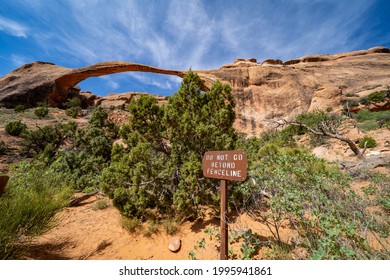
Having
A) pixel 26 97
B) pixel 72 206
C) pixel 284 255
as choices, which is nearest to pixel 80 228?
pixel 72 206

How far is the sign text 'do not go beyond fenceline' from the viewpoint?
2.30 meters

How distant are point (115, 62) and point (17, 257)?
21.0m

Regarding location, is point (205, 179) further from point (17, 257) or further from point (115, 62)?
point (115, 62)

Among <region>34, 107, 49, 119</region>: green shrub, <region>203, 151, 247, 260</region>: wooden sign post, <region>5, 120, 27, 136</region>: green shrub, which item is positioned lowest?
<region>203, 151, 247, 260</region>: wooden sign post

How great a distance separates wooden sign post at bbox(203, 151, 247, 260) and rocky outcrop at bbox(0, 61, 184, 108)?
19464 mm

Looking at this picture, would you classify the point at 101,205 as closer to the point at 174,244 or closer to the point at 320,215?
the point at 174,244

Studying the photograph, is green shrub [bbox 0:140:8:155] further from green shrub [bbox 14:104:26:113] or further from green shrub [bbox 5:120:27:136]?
green shrub [bbox 14:104:26:113]

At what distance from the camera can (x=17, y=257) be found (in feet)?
8.14

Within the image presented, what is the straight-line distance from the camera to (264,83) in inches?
848

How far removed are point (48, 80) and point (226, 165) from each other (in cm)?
2804

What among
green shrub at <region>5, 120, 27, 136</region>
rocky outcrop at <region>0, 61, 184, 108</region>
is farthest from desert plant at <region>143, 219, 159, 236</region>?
rocky outcrop at <region>0, 61, 184, 108</region>

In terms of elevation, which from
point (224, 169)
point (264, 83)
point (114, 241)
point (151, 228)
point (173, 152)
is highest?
point (264, 83)

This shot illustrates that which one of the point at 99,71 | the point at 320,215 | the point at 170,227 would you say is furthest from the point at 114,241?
the point at 99,71

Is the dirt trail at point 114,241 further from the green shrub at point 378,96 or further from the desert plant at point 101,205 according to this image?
the green shrub at point 378,96
